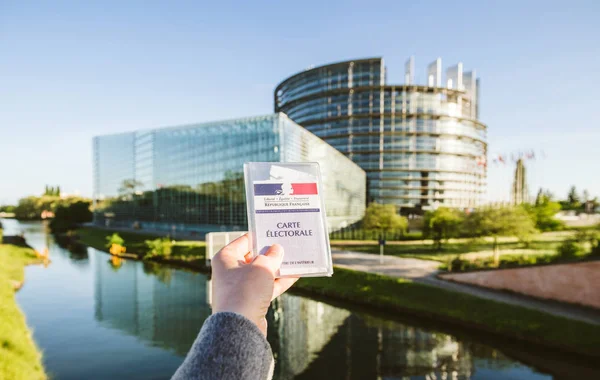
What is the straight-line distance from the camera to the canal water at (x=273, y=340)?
14195 millimetres

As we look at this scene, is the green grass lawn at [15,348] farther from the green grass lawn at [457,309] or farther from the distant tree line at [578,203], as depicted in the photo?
A: the distant tree line at [578,203]

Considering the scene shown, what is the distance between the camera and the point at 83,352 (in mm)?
15711

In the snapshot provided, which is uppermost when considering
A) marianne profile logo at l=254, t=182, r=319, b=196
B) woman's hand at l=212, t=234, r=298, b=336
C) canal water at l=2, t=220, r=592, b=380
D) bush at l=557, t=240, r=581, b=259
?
marianne profile logo at l=254, t=182, r=319, b=196

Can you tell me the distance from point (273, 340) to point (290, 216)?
16.2 m

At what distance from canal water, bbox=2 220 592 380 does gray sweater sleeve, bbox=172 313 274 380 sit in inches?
549

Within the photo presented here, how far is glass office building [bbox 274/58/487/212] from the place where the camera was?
7906cm

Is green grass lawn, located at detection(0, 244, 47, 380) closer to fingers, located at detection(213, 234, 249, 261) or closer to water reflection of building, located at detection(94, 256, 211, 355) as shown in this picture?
water reflection of building, located at detection(94, 256, 211, 355)

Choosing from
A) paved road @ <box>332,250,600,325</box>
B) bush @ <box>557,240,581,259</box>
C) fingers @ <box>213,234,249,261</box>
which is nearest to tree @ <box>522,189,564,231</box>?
paved road @ <box>332,250,600,325</box>

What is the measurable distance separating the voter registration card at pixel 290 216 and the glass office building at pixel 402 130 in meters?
77.7

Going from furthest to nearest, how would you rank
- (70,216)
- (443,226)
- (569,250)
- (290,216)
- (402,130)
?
(402,130), (70,216), (443,226), (569,250), (290,216)

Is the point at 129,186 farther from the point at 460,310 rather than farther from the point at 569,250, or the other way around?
the point at 569,250

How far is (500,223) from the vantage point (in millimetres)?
26281

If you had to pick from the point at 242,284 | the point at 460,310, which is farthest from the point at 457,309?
the point at 242,284

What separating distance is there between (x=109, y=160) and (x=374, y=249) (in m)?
60.8
